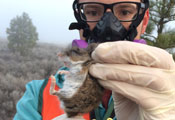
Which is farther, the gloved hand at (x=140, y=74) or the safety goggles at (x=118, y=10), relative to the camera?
the safety goggles at (x=118, y=10)

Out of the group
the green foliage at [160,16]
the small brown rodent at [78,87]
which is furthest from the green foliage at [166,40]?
the small brown rodent at [78,87]

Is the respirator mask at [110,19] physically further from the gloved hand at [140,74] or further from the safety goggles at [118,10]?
the gloved hand at [140,74]

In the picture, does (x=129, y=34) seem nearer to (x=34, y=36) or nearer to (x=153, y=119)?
(x=153, y=119)

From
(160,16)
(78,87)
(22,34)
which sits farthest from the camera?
(22,34)

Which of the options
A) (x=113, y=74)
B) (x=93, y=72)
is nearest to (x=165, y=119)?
(x=113, y=74)

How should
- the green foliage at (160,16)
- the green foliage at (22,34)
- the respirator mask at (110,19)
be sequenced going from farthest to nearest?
the green foliage at (22,34) → the green foliage at (160,16) → the respirator mask at (110,19)

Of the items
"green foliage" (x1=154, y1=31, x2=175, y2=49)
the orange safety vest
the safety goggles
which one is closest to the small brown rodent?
the orange safety vest

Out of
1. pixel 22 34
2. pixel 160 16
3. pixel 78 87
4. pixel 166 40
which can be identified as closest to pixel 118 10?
pixel 78 87

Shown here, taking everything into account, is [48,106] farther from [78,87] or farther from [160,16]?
[160,16]
